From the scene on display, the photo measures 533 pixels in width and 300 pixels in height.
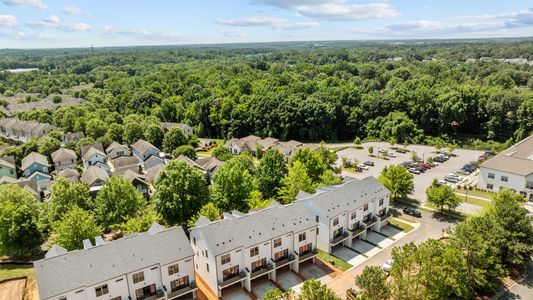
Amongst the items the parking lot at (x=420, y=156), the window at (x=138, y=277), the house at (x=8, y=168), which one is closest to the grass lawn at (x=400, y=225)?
the parking lot at (x=420, y=156)

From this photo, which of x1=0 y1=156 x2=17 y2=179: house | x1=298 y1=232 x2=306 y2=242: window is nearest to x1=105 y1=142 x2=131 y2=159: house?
x1=0 y1=156 x2=17 y2=179: house

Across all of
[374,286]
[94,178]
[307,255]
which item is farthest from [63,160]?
[374,286]

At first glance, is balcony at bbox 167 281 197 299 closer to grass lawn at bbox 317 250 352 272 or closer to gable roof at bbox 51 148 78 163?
grass lawn at bbox 317 250 352 272

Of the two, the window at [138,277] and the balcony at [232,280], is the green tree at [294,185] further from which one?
the window at [138,277]

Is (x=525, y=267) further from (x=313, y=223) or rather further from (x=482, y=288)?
(x=313, y=223)

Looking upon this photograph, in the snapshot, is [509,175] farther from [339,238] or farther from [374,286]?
[374,286]

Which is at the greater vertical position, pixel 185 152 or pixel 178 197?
pixel 178 197
